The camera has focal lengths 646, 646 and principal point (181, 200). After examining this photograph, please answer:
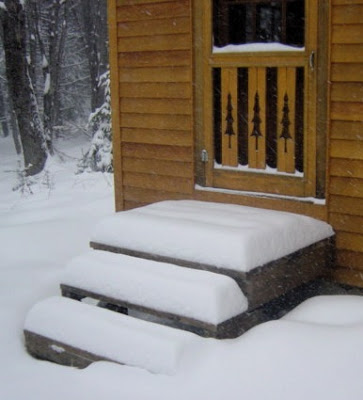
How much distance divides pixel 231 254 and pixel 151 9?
2.66 m

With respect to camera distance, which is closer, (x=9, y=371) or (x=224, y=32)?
(x=9, y=371)

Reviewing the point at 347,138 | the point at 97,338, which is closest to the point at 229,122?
the point at 347,138

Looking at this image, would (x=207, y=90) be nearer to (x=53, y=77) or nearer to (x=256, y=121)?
(x=256, y=121)

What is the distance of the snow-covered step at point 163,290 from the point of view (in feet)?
12.5

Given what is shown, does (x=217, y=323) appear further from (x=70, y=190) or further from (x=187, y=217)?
(x=70, y=190)

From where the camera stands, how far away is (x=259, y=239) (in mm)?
A: 4195

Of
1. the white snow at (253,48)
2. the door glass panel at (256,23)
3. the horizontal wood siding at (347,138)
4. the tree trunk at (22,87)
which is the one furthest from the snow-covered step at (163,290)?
the tree trunk at (22,87)

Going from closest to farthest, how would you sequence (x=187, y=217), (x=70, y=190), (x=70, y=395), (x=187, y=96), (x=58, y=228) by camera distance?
(x=70, y=395), (x=187, y=217), (x=187, y=96), (x=58, y=228), (x=70, y=190)

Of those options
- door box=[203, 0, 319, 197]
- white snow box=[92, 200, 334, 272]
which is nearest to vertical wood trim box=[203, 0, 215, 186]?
door box=[203, 0, 319, 197]

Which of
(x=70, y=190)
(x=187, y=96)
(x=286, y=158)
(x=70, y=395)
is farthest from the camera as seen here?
(x=70, y=190)

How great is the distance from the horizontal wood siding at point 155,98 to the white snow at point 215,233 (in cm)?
73

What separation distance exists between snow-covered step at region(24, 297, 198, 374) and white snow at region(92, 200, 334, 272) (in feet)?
2.01

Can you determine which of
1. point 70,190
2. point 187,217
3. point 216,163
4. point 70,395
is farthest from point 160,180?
point 70,190

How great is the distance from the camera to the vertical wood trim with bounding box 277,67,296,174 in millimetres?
5056
